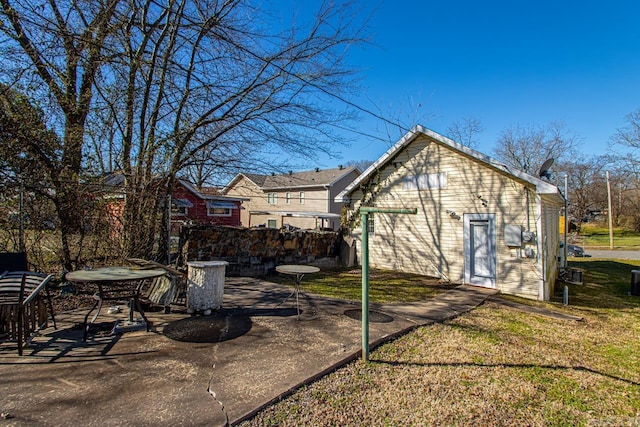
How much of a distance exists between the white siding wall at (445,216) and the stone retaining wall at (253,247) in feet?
6.39

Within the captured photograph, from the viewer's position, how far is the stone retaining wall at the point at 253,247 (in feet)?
24.8

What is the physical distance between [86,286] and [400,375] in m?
5.92

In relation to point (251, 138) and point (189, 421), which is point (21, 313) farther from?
point (251, 138)

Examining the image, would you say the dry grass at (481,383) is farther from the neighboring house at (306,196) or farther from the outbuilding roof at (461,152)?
the neighboring house at (306,196)

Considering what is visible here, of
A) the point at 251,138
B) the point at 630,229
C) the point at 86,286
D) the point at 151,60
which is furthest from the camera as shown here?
the point at 630,229

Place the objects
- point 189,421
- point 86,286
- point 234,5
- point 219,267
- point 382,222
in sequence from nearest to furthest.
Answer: point 189,421, point 219,267, point 86,286, point 234,5, point 382,222

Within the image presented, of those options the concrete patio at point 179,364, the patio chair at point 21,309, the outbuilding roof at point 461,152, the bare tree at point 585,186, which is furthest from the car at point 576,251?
the patio chair at point 21,309

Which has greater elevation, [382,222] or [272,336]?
[382,222]

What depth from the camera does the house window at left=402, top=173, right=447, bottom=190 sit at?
957cm

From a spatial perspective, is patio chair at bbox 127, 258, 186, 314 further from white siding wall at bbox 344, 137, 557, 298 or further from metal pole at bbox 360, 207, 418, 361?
white siding wall at bbox 344, 137, 557, 298

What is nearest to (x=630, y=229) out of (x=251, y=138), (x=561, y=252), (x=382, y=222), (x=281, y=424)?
(x=561, y=252)

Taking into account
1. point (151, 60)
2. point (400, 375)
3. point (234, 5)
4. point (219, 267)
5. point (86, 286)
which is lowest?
point (400, 375)

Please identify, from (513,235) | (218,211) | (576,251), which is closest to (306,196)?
(218,211)

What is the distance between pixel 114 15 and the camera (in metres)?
6.64
